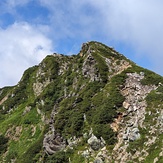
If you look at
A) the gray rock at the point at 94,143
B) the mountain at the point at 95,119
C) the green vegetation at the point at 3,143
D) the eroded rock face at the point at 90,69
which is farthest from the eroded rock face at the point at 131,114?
the green vegetation at the point at 3,143

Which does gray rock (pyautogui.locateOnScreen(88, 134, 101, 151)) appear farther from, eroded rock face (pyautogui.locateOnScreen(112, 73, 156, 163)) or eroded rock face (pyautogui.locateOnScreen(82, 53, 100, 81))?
eroded rock face (pyautogui.locateOnScreen(82, 53, 100, 81))

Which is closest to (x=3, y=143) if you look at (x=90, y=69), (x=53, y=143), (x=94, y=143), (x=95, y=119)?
(x=53, y=143)

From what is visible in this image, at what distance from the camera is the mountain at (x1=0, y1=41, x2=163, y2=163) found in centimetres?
4519

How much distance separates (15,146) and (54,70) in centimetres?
3151

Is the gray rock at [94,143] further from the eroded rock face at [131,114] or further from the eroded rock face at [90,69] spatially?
the eroded rock face at [90,69]

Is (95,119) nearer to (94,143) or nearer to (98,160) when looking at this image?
(94,143)

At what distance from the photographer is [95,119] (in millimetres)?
53438

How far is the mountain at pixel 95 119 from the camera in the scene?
148ft

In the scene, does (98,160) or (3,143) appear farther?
(3,143)

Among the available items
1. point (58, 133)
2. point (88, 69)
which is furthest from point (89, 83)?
point (58, 133)

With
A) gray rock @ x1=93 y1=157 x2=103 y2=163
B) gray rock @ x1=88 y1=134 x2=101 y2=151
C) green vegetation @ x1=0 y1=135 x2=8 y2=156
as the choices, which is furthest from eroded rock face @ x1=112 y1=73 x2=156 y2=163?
green vegetation @ x1=0 y1=135 x2=8 y2=156

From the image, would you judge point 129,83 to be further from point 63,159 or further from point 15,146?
point 15,146

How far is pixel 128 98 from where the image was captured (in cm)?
5484

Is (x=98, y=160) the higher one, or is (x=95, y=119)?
(x=95, y=119)
